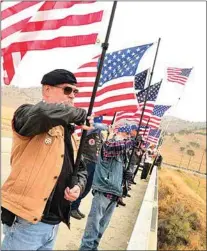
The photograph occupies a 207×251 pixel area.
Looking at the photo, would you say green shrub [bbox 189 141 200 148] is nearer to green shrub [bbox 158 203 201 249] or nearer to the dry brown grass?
the dry brown grass

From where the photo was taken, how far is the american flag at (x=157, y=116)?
47.4 ft

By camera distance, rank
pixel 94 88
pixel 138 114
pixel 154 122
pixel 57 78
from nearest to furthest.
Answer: pixel 57 78 < pixel 94 88 < pixel 138 114 < pixel 154 122

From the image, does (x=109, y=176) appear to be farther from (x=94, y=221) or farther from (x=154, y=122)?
(x=154, y=122)

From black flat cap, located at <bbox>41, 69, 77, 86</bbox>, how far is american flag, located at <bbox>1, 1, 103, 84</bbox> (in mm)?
655

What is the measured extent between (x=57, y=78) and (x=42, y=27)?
0.88 meters

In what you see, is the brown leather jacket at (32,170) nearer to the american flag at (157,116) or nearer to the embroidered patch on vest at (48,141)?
the embroidered patch on vest at (48,141)

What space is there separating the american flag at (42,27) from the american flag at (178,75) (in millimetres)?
8810

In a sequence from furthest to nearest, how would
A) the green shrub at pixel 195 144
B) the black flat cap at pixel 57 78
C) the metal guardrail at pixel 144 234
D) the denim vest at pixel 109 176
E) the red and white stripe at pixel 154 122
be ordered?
the green shrub at pixel 195 144, the red and white stripe at pixel 154 122, the denim vest at pixel 109 176, the metal guardrail at pixel 144 234, the black flat cap at pixel 57 78

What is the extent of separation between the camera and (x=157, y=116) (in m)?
14.7

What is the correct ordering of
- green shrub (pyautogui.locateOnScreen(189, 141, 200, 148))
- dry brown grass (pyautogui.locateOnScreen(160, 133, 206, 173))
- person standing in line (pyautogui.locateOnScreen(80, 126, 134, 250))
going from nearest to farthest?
person standing in line (pyautogui.locateOnScreen(80, 126, 134, 250)) → dry brown grass (pyautogui.locateOnScreen(160, 133, 206, 173)) → green shrub (pyautogui.locateOnScreen(189, 141, 200, 148))

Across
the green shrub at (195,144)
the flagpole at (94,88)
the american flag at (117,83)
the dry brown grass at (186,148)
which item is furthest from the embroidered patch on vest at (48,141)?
the green shrub at (195,144)

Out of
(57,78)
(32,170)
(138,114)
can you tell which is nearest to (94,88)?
(57,78)

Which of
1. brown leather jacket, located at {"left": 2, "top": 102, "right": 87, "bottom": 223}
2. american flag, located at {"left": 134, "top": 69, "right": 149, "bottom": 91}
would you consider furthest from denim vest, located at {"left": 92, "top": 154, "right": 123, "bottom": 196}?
american flag, located at {"left": 134, "top": 69, "right": 149, "bottom": 91}

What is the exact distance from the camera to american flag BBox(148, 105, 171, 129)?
47.4 feet
